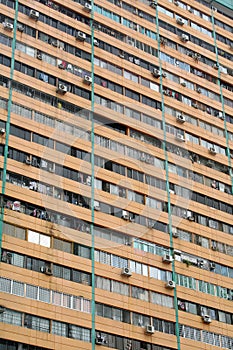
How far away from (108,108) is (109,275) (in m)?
11.1

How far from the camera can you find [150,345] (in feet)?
117

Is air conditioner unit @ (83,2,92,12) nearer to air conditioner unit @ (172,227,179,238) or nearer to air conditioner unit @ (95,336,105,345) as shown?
air conditioner unit @ (172,227,179,238)

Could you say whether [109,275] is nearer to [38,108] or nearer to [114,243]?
[114,243]

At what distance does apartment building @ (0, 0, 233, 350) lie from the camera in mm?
34000

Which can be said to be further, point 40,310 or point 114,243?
point 114,243

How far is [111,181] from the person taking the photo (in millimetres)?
39375

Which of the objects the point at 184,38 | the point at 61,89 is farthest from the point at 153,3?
the point at 61,89

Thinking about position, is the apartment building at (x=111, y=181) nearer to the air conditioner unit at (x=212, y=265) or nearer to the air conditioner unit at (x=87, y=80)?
the air conditioner unit at (x=87, y=80)

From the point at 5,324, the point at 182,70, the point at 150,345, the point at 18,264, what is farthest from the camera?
the point at 182,70

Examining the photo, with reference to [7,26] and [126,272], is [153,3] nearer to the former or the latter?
[7,26]

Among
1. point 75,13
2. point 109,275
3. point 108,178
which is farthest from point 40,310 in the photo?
point 75,13

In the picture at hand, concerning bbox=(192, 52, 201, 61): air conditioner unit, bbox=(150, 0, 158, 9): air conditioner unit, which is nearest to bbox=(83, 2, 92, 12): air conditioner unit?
bbox=(150, 0, 158, 9): air conditioner unit

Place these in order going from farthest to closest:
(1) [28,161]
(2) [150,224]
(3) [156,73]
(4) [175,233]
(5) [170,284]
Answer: (3) [156,73]
(4) [175,233]
(2) [150,224]
(5) [170,284]
(1) [28,161]

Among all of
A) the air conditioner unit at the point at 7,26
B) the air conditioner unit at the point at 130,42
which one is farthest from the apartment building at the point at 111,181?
the air conditioner unit at the point at 130,42
